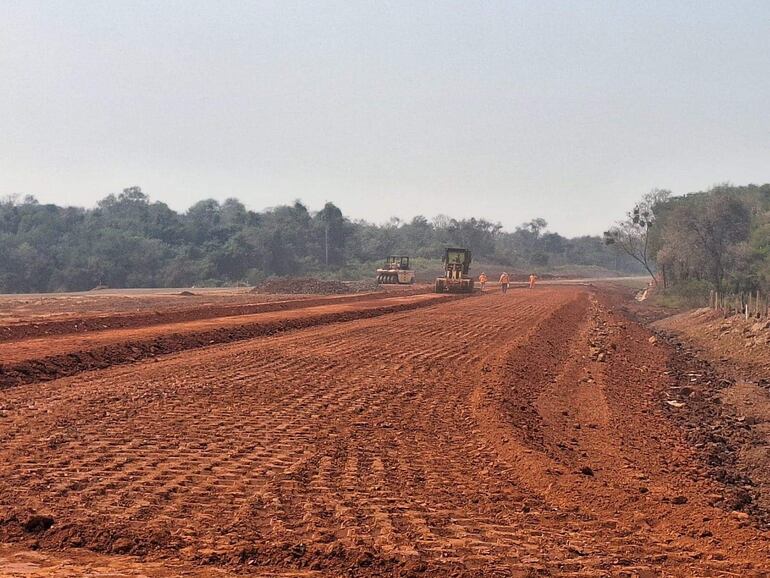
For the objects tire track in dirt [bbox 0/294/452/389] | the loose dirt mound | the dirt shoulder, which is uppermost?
the loose dirt mound

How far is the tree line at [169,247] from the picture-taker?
64.4 meters

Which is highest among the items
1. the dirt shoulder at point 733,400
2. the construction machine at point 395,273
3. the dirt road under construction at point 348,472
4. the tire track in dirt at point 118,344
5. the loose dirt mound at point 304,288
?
the construction machine at point 395,273

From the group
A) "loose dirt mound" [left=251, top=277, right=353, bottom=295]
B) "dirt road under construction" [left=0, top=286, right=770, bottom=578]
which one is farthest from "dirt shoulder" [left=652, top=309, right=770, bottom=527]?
"loose dirt mound" [left=251, top=277, right=353, bottom=295]

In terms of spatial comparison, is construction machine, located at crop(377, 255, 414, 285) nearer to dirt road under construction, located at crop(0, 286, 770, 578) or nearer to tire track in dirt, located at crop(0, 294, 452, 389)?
tire track in dirt, located at crop(0, 294, 452, 389)

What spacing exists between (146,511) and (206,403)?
460 centimetres

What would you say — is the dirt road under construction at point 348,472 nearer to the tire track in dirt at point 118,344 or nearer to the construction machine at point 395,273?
the tire track in dirt at point 118,344

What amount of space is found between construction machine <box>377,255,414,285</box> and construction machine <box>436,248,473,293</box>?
11040 millimetres

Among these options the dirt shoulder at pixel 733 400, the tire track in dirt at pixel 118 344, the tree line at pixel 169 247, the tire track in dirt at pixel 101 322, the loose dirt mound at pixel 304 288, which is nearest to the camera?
the dirt shoulder at pixel 733 400

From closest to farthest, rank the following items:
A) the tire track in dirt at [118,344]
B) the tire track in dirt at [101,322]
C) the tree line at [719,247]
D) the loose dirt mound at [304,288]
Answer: the tire track in dirt at [118,344] < the tire track in dirt at [101,322] < the tree line at [719,247] < the loose dirt mound at [304,288]

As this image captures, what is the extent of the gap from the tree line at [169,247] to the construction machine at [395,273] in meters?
16.4

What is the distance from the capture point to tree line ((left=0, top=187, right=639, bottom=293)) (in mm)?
64438

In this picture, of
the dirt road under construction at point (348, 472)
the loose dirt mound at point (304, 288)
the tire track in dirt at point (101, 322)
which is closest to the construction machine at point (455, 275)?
the loose dirt mound at point (304, 288)

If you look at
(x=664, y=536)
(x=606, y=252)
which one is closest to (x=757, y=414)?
(x=664, y=536)

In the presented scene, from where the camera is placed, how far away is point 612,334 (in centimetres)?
2342
